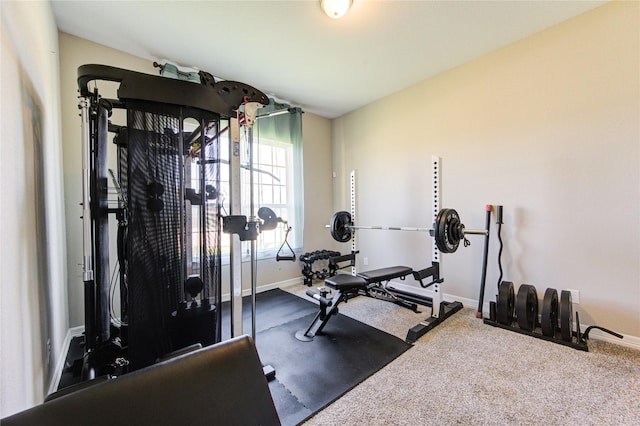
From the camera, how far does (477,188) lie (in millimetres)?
→ 2801

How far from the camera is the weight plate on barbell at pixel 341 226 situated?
10.2ft

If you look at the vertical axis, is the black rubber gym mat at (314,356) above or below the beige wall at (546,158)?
below

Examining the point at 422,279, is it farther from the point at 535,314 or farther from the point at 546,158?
the point at 546,158

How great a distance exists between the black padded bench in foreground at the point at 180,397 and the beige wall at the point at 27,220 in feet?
1.53

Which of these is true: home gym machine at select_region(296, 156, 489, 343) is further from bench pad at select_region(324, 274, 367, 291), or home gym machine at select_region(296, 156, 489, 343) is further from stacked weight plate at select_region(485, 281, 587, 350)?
stacked weight plate at select_region(485, 281, 587, 350)

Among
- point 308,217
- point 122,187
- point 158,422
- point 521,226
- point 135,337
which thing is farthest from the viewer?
point 308,217

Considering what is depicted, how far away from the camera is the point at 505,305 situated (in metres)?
2.32

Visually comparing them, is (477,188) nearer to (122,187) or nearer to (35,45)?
(122,187)

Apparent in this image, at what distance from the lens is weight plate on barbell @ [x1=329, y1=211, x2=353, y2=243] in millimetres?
3119

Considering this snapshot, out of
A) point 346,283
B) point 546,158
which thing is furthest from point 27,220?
point 546,158

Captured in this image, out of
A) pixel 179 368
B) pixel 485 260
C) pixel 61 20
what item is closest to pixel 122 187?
pixel 179 368

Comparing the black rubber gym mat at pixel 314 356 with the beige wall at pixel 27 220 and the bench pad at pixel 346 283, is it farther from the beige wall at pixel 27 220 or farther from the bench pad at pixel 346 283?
the beige wall at pixel 27 220

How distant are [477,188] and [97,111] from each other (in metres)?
3.25

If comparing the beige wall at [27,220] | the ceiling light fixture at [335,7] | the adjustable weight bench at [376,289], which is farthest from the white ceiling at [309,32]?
the adjustable weight bench at [376,289]
